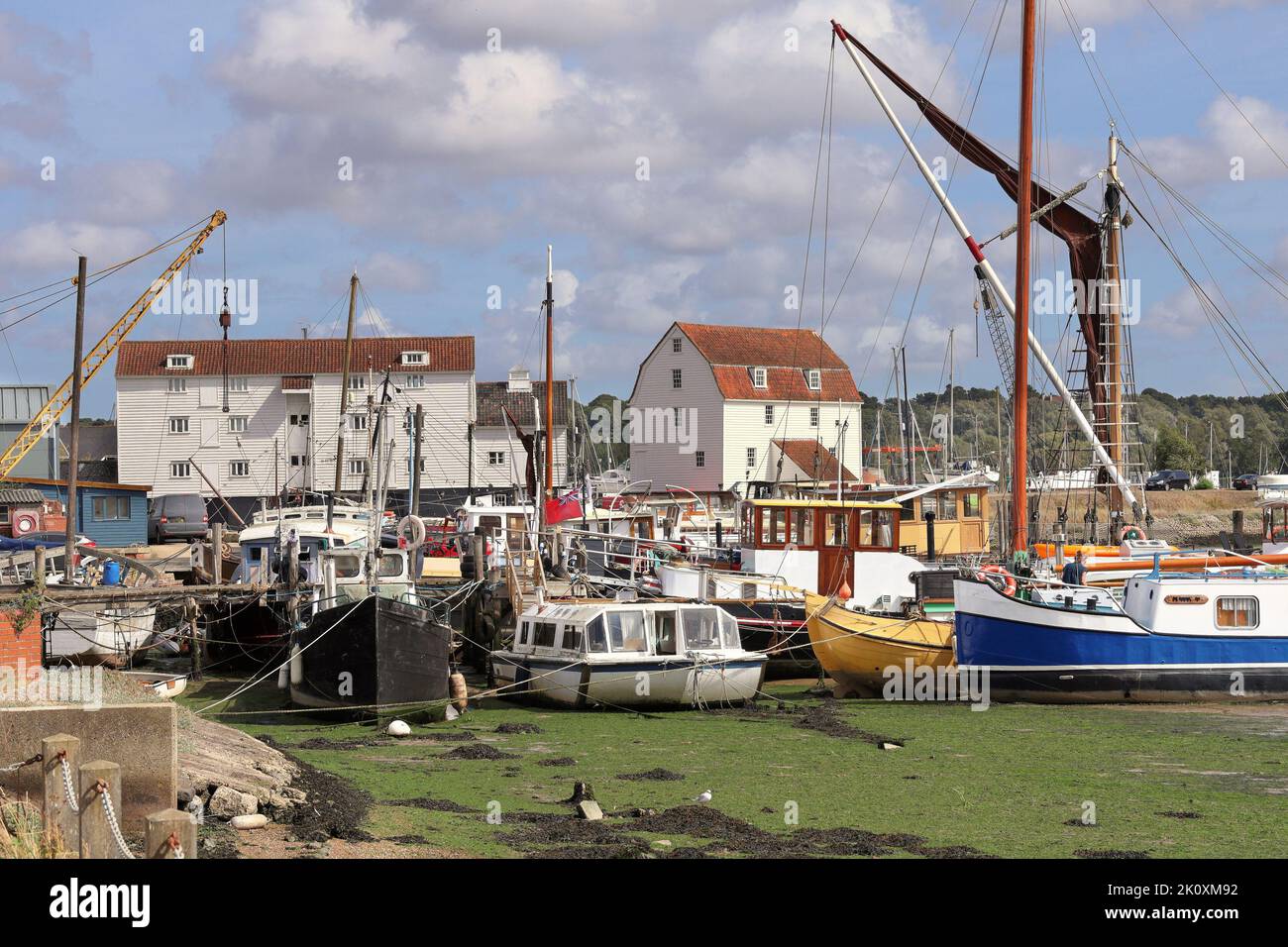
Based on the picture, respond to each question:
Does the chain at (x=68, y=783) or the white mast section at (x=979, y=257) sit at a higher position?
the white mast section at (x=979, y=257)

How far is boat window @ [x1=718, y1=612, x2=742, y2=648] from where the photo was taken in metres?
27.7

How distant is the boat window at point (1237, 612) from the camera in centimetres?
2730

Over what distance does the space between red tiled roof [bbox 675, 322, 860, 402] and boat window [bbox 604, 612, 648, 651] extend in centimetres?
4988

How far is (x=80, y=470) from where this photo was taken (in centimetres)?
8338

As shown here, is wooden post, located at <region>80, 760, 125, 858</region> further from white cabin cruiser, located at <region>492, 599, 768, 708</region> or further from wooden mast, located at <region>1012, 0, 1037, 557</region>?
wooden mast, located at <region>1012, 0, 1037, 557</region>

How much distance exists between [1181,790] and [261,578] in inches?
1001

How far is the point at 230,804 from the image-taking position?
14.3m

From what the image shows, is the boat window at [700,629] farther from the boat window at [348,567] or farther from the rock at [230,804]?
the rock at [230,804]

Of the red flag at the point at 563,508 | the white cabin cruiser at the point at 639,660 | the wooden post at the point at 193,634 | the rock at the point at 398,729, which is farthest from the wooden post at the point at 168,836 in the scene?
the red flag at the point at 563,508

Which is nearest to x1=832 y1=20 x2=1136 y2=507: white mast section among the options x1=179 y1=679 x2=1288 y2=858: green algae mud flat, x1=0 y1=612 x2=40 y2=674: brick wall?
x1=179 y1=679 x2=1288 y2=858: green algae mud flat

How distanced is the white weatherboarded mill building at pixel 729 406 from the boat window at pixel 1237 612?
4707cm

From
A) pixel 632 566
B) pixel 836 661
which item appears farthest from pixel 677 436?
pixel 836 661
